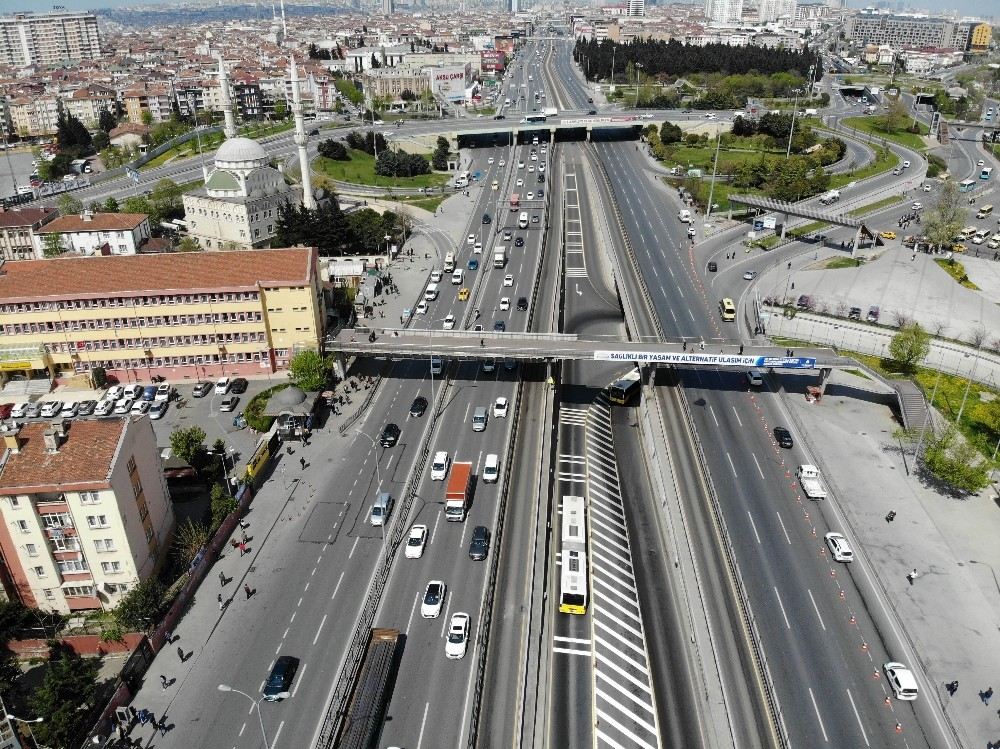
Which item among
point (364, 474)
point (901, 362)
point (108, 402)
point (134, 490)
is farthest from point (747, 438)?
point (108, 402)

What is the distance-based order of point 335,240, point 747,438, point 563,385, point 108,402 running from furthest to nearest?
point 335,240, point 563,385, point 108,402, point 747,438

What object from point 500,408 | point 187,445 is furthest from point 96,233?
point 500,408

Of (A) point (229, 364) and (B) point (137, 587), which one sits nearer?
(B) point (137, 587)

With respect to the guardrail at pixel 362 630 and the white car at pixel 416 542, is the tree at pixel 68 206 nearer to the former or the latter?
the guardrail at pixel 362 630

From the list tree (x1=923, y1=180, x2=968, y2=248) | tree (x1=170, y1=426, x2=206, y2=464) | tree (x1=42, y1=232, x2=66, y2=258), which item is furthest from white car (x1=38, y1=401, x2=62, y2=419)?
tree (x1=923, y1=180, x2=968, y2=248)

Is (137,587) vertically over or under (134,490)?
under

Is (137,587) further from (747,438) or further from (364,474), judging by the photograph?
(747,438)

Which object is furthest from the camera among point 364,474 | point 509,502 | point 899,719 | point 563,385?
point 563,385
